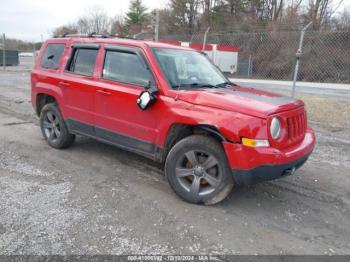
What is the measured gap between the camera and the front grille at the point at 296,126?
3.55 metres

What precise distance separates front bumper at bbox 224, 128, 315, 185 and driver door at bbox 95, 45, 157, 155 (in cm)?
115

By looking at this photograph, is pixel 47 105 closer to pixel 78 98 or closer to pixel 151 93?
pixel 78 98

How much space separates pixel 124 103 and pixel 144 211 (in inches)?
58.6

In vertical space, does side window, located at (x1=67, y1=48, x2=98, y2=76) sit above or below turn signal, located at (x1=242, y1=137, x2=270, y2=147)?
above

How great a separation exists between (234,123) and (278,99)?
0.86 metres

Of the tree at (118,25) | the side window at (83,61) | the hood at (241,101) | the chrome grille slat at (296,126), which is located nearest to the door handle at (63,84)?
the side window at (83,61)

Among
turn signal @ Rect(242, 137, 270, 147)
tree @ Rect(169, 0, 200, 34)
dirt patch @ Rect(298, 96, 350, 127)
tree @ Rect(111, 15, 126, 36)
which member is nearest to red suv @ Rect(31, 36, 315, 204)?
turn signal @ Rect(242, 137, 270, 147)

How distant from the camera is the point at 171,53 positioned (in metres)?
4.47

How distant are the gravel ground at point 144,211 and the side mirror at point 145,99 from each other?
1052 mm

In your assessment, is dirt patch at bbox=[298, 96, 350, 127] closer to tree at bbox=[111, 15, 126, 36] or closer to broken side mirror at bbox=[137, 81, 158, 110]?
broken side mirror at bbox=[137, 81, 158, 110]

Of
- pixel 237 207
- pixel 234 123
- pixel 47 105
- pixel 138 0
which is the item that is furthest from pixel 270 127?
pixel 138 0

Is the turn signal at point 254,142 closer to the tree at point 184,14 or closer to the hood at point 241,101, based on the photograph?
the hood at point 241,101

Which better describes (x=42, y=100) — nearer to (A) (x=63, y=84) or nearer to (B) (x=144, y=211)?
(A) (x=63, y=84)

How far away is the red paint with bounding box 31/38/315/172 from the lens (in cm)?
330
